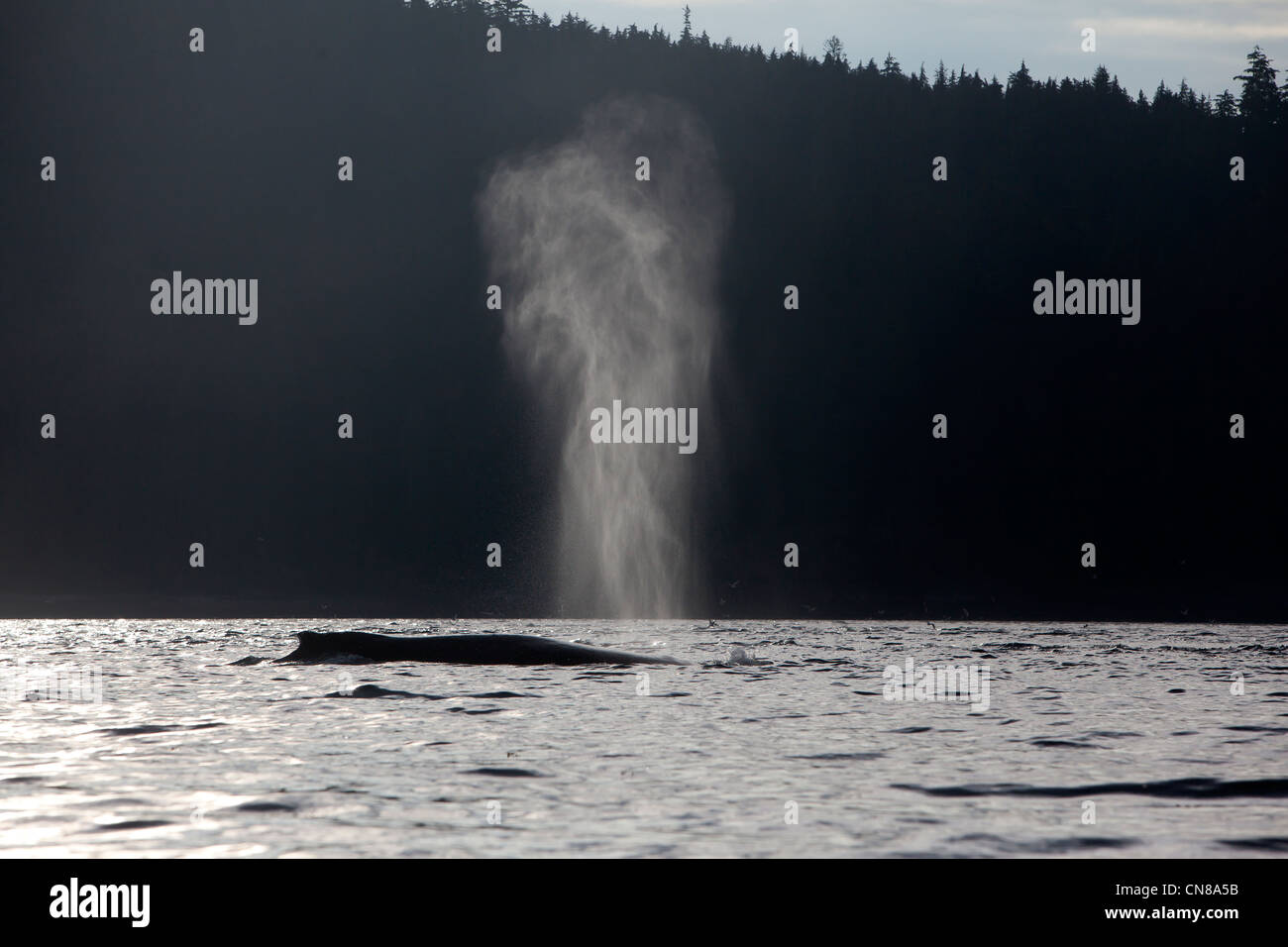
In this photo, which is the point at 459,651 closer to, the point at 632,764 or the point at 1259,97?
the point at 632,764

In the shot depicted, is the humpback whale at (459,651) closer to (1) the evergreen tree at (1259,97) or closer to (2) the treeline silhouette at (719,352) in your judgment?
(2) the treeline silhouette at (719,352)

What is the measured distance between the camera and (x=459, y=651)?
28859mm

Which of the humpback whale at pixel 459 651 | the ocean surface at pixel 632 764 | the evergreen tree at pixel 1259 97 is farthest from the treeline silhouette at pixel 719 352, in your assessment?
the ocean surface at pixel 632 764

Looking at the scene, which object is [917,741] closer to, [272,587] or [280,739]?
[280,739]

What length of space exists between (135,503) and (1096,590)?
2809 inches

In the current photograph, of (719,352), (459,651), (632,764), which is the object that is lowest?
(459,651)

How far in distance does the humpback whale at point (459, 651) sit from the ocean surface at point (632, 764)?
138 cm

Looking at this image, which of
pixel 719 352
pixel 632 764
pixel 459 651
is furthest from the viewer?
pixel 719 352

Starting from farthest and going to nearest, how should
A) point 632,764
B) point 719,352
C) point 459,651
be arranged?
point 719,352 < point 459,651 < point 632,764

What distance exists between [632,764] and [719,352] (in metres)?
114

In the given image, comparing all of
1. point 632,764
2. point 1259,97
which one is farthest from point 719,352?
point 632,764

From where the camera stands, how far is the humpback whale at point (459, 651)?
28.0m

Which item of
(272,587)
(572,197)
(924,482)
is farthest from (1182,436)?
(272,587)
